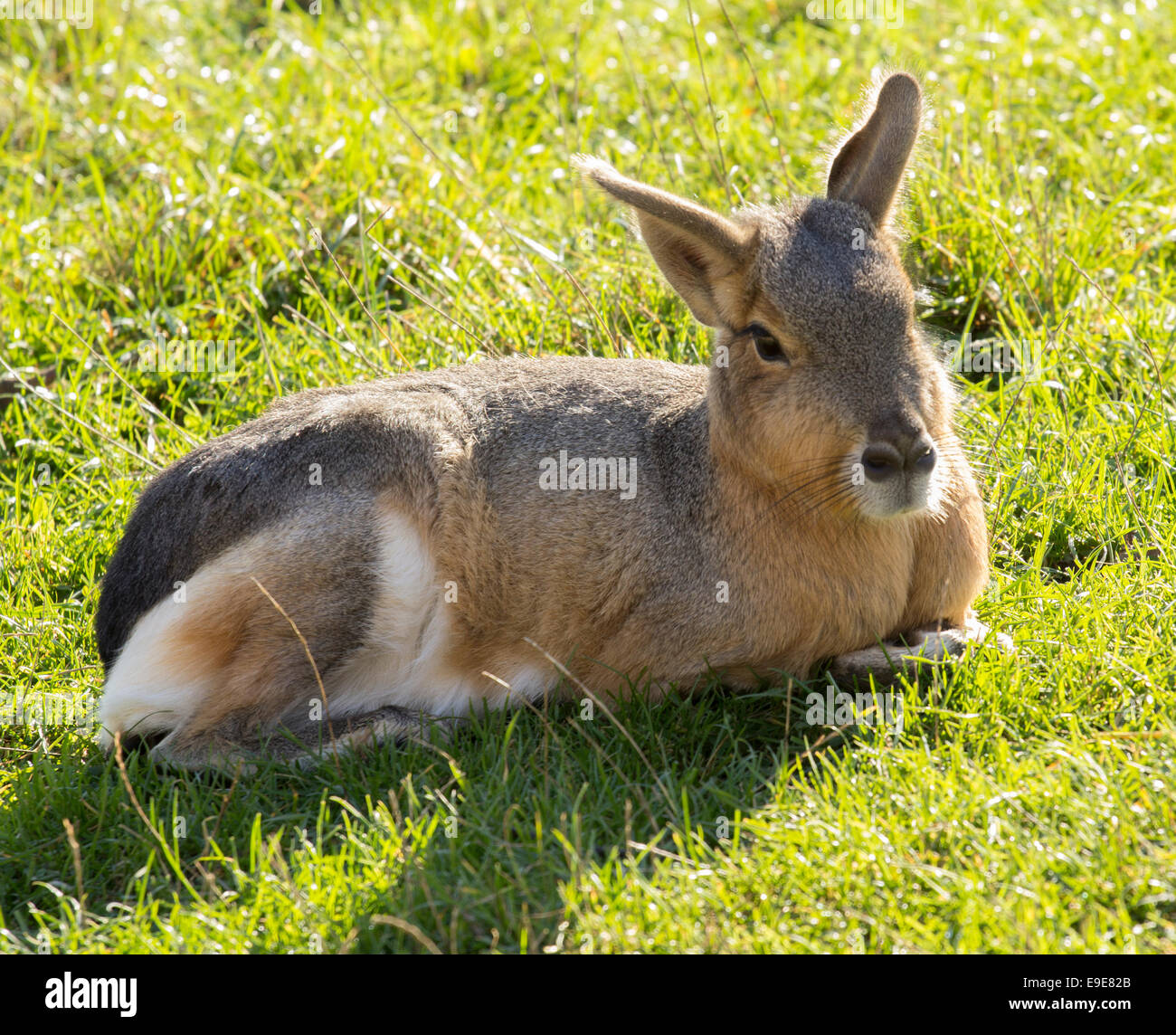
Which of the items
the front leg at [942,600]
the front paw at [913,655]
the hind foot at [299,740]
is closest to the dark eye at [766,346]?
the front leg at [942,600]

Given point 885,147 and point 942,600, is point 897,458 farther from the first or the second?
point 885,147

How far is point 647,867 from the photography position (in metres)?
3.59

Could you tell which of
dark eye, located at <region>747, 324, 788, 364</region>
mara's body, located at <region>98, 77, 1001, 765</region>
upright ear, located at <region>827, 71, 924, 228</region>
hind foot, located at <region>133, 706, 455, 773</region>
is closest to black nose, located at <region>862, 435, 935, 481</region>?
mara's body, located at <region>98, 77, 1001, 765</region>

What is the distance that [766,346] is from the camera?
13.4 ft

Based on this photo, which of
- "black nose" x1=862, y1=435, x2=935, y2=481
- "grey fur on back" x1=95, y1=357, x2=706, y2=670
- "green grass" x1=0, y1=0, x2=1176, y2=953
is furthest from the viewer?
"grey fur on back" x1=95, y1=357, x2=706, y2=670

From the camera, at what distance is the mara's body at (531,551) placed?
4230mm

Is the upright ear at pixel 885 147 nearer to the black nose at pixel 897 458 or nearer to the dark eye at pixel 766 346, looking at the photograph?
the dark eye at pixel 766 346

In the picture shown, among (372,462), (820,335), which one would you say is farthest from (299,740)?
(820,335)

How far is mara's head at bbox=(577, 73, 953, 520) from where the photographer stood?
3893 millimetres

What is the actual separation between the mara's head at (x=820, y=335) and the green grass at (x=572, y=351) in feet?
2.23

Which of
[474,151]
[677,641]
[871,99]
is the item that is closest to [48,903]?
[677,641]

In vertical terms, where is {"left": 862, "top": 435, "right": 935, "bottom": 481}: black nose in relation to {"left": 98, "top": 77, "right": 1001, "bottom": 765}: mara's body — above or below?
above

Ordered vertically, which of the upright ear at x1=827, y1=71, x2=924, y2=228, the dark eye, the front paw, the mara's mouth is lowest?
the front paw

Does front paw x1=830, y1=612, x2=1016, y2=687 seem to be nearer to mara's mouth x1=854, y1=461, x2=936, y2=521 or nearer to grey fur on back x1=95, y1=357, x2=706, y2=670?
mara's mouth x1=854, y1=461, x2=936, y2=521
